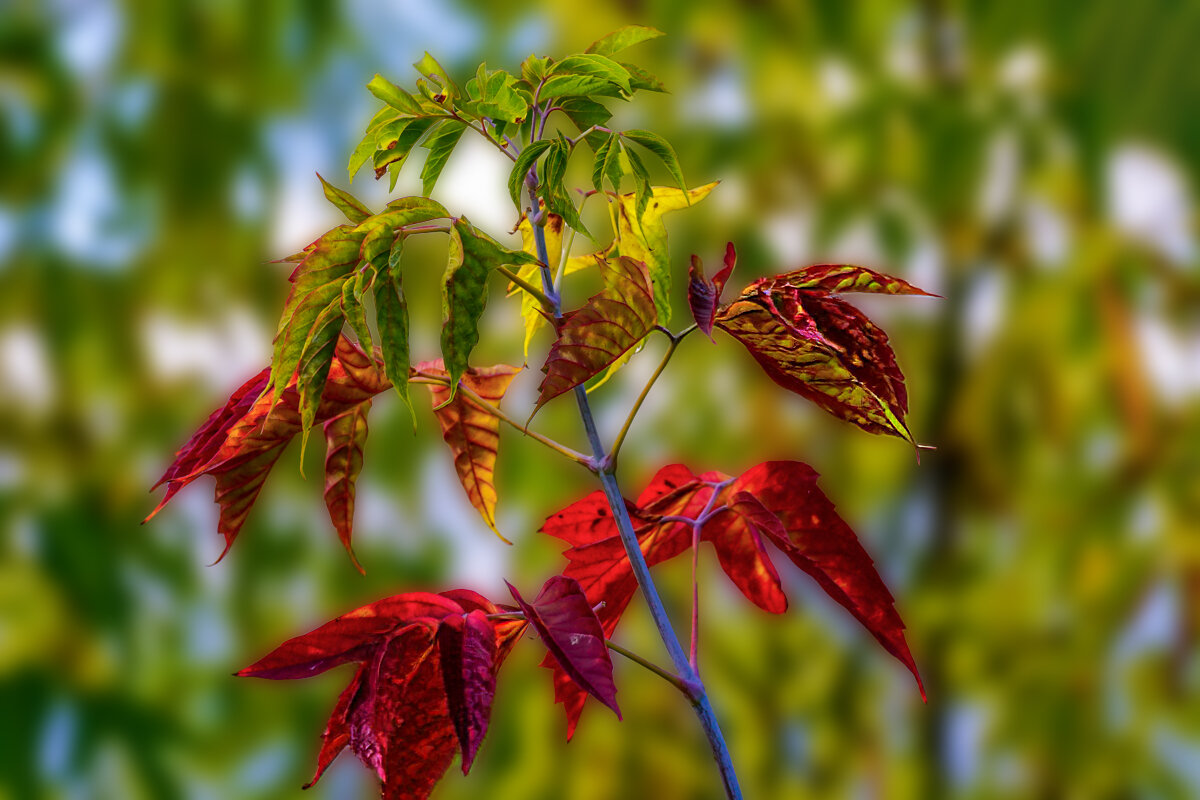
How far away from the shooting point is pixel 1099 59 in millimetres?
1438

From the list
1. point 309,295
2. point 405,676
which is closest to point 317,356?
point 309,295

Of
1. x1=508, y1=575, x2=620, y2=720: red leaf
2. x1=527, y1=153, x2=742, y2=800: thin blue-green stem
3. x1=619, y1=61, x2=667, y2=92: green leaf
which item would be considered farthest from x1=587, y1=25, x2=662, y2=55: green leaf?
x1=508, y1=575, x2=620, y2=720: red leaf

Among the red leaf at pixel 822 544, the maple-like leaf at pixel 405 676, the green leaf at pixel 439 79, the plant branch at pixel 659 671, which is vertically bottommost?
the maple-like leaf at pixel 405 676

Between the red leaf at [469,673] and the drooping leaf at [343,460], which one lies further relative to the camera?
the drooping leaf at [343,460]

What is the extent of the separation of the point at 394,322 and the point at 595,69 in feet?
0.47

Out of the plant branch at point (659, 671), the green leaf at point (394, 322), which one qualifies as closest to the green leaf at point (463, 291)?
the green leaf at point (394, 322)

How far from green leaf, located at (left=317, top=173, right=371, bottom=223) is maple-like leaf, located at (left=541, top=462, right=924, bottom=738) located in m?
0.17

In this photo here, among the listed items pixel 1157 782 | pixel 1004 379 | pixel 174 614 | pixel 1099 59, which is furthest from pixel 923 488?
pixel 174 614

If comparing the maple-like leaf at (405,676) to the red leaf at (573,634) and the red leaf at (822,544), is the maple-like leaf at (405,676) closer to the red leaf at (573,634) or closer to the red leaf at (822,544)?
the red leaf at (573,634)

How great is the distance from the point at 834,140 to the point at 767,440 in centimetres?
43

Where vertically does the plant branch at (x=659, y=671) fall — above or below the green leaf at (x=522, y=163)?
below

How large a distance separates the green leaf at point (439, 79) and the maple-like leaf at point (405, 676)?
21 cm

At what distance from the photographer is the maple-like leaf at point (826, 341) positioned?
386 millimetres

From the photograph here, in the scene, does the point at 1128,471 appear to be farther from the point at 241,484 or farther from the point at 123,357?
the point at 123,357
